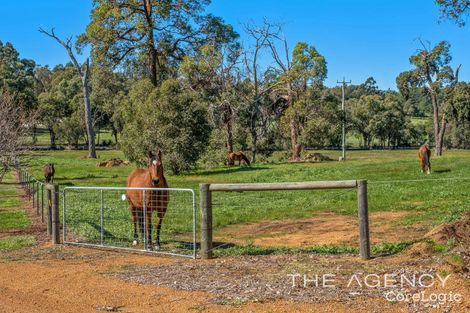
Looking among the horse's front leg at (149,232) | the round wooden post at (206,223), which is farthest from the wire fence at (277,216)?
the round wooden post at (206,223)

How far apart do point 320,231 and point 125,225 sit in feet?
17.3

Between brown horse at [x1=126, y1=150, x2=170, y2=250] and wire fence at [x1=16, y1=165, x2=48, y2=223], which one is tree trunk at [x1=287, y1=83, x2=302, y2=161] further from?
brown horse at [x1=126, y1=150, x2=170, y2=250]

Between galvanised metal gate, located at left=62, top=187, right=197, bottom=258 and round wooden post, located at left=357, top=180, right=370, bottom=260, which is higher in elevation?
round wooden post, located at left=357, top=180, right=370, bottom=260

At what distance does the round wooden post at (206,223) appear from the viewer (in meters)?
9.48

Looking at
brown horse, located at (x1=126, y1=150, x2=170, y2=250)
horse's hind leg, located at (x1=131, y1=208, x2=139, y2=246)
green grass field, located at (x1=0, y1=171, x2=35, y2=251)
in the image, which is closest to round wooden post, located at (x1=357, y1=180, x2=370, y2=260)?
brown horse, located at (x1=126, y1=150, x2=170, y2=250)

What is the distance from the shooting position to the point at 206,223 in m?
9.59

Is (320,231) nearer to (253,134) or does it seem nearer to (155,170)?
(155,170)

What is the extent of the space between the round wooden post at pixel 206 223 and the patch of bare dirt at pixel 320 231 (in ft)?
7.43

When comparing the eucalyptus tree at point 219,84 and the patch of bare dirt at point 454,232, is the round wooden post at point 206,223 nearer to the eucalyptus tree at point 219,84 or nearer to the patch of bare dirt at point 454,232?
the patch of bare dirt at point 454,232

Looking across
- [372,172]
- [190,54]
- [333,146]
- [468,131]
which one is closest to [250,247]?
[372,172]

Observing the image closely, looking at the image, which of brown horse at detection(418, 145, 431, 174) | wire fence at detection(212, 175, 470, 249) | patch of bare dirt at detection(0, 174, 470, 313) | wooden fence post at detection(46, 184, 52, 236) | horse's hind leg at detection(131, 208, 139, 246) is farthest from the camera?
brown horse at detection(418, 145, 431, 174)

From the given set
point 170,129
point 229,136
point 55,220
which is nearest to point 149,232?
point 55,220

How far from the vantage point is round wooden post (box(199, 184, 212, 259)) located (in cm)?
948

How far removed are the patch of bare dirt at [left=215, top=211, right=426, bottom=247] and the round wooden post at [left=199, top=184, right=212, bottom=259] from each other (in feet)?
7.43
